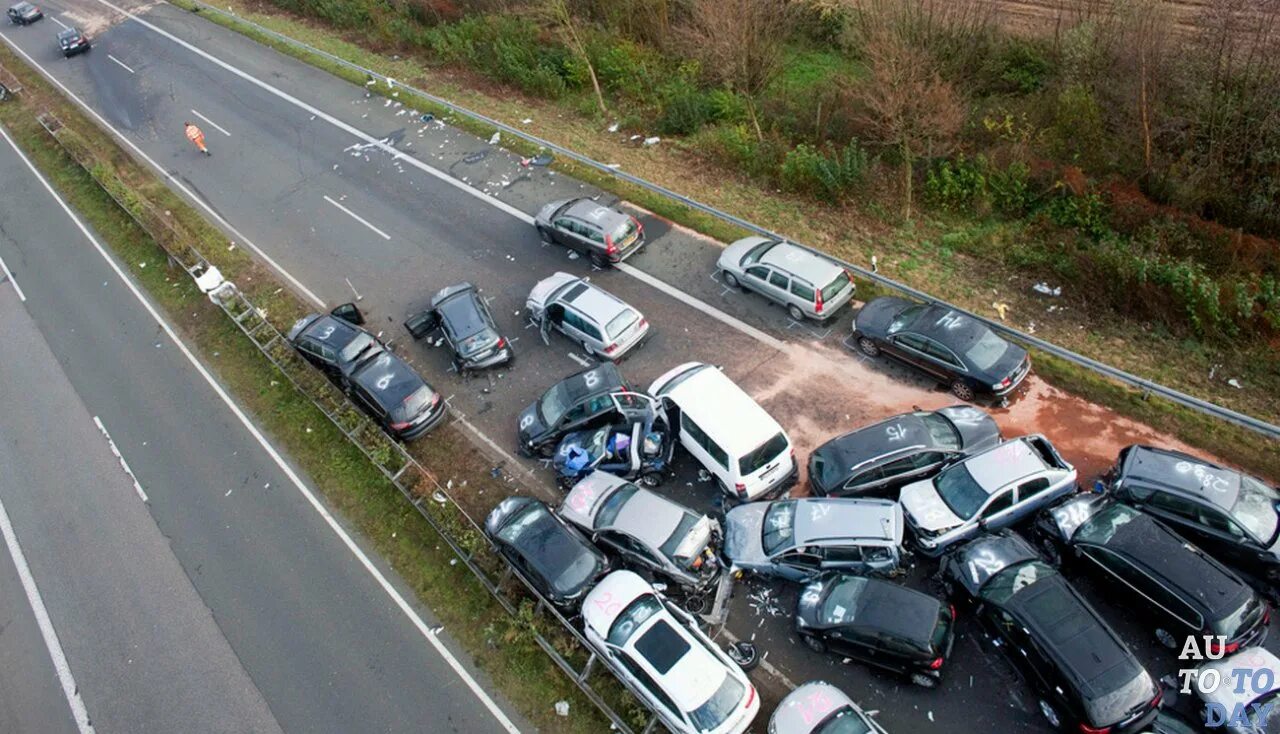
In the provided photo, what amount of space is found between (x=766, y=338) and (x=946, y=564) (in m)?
6.82

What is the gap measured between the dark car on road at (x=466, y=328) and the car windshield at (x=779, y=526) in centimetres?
784

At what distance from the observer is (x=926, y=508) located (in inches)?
508

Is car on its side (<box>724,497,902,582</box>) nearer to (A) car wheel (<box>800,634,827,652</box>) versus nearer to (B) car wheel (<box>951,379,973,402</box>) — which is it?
(A) car wheel (<box>800,634,827,652</box>)

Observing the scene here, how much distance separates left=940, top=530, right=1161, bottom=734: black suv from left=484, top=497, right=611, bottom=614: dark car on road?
611 cm

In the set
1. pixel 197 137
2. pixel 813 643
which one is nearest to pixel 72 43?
pixel 197 137

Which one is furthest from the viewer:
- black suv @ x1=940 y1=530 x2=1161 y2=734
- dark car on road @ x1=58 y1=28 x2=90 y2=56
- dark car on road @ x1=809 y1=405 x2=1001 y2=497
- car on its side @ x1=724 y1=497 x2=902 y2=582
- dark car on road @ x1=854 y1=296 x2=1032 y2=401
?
dark car on road @ x1=58 y1=28 x2=90 y2=56

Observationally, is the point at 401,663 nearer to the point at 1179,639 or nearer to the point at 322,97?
the point at 1179,639

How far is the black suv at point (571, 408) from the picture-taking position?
50.9 ft

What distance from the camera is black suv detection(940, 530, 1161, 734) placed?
10.2 m

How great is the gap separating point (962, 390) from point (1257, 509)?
5059 mm

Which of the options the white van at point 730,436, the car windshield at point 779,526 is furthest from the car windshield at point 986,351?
the car windshield at point 779,526

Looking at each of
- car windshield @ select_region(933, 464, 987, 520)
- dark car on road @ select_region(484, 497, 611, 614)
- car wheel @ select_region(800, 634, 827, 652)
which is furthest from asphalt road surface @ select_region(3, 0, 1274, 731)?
dark car on road @ select_region(484, 497, 611, 614)

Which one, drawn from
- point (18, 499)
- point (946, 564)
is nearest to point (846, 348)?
point (946, 564)

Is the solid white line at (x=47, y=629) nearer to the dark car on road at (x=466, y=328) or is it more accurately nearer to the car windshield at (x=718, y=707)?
the dark car on road at (x=466, y=328)
